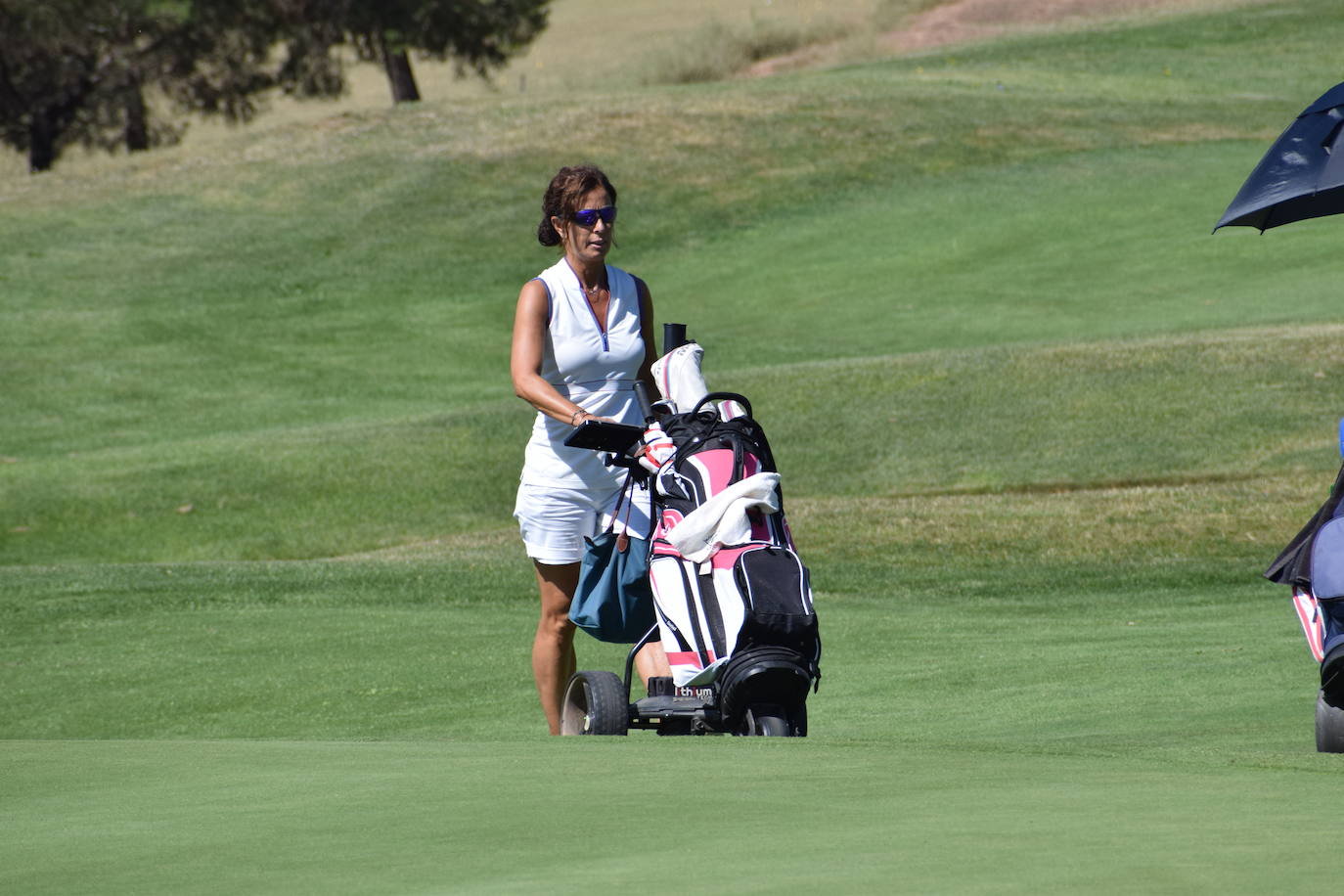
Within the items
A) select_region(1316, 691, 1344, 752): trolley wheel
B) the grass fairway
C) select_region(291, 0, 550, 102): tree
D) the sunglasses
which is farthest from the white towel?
select_region(291, 0, 550, 102): tree

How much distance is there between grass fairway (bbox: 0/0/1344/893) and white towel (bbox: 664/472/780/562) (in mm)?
893

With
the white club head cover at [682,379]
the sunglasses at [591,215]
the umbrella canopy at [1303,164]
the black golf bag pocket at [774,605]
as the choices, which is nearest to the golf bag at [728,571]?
the black golf bag pocket at [774,605]

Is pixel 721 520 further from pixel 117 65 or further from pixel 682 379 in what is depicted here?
pixel 117 65

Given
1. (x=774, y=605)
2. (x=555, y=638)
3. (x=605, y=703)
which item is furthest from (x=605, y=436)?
(x=555, y=638)

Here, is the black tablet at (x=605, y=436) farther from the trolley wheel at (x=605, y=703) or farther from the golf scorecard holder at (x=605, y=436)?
the trolley wheel at (x=605, y=703)

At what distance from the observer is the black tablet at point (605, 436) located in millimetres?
6422

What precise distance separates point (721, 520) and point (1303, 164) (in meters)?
2.45

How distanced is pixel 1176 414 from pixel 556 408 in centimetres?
1210

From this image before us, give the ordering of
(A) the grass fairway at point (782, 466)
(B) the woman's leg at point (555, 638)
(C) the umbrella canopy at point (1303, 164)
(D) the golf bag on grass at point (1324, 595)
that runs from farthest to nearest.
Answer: (B) the woman's leg at point (555, 638) → (C) the umbrella canopy at point (1303, 164) → (D) the golf bag on grass at point (1324, 595) → (A) the grass fairway at point (782, 466)

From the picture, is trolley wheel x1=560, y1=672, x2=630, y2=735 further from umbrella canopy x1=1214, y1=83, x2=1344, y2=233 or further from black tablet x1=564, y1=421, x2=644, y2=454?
umbrella canopy x1=1214, y1=83, x2=1344, y2=233

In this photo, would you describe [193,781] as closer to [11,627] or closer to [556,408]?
[556,408]

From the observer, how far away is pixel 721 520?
20.7ft

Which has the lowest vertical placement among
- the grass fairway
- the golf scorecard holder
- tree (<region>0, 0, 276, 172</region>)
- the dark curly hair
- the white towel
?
the grass fairway

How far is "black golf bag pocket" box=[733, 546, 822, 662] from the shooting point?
6176mm
